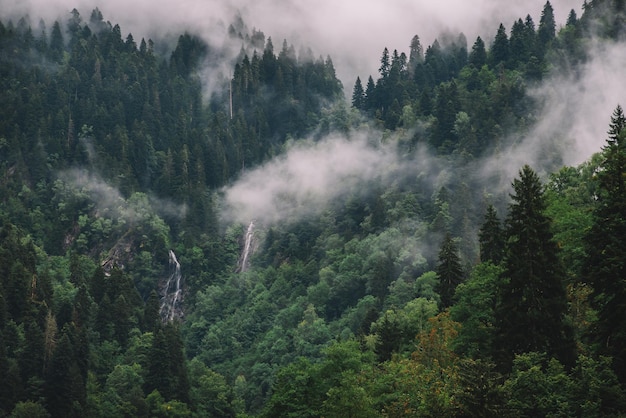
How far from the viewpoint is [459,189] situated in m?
172

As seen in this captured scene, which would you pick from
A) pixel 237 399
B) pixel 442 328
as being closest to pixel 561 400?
pixel 442 328

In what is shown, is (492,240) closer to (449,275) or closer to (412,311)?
(449,275)

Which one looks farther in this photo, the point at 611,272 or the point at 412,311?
the point at 412,311

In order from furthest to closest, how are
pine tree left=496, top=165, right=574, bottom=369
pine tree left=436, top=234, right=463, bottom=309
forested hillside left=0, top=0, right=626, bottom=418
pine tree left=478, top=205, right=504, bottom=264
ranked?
pine tree left=436, top=234, right=463, bottom=309 → pine tree left=478, top=205, right=504, bottom=264 → pine tree left=496, top=165, right=574, bottom=369 → forested hillside left=0, top=0, right=626, bottom=418

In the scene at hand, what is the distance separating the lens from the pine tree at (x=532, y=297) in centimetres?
5688

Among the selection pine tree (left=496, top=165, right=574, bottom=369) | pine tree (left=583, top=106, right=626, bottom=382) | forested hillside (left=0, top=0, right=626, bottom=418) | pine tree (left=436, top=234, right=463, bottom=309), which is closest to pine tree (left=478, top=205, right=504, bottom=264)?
forested hillside (left=0, top=0, right=626, bottom=418)

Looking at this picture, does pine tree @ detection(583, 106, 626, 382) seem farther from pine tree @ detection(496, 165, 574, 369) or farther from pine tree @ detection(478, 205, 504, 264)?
pine tree @ detection(478, 205, 504, 264)

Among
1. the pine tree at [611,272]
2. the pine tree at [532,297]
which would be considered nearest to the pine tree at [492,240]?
the pine tree at [532,297]

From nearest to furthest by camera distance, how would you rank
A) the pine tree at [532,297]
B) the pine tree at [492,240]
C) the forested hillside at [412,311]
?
the forested hillside at [412,311], the pine tree at [532,297], the pine tree at [492,240]

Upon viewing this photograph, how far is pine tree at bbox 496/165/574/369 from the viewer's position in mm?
56875

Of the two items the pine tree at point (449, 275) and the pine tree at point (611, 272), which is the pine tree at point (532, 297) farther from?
the pine tree at point (449, 275)

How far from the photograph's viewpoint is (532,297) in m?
57.2

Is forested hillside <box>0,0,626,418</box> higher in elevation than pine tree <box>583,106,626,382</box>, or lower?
higher

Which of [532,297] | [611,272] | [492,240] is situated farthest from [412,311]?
[611,272]
